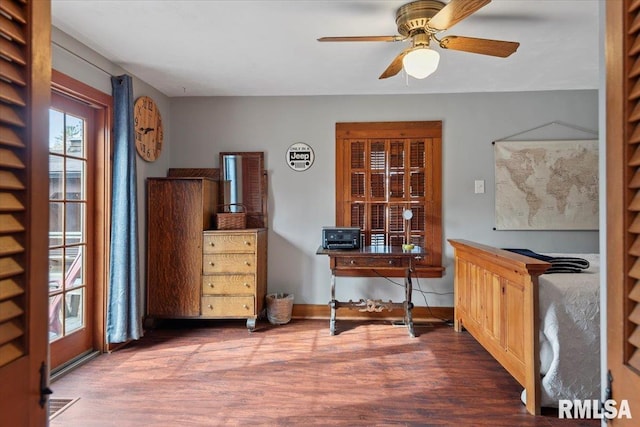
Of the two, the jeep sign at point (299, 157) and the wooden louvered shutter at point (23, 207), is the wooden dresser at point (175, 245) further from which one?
the wooden louvered shutter at point (23, 207)

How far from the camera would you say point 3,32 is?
0.57 m

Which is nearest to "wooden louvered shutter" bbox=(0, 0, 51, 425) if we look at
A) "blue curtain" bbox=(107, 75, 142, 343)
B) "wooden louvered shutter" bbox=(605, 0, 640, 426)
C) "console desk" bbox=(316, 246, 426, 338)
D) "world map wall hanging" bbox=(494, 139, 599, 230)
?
"wooden louvered shutter" bbox=(605, 0, 640, 426)

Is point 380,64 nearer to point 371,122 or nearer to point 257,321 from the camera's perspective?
point 371,122

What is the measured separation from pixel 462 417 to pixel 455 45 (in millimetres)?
2015

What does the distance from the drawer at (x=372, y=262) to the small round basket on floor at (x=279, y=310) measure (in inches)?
26.5

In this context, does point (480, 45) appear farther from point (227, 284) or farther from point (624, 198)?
point (227, 284)

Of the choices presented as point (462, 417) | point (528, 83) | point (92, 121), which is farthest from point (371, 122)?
point (462, 417)

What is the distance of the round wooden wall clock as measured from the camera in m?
3.04

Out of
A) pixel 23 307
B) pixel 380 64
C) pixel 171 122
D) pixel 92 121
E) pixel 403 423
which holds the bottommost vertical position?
pixel 403 423

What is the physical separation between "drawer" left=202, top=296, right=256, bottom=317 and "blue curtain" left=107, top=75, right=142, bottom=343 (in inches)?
21.4

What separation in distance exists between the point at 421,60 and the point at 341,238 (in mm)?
1683

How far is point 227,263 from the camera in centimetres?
313

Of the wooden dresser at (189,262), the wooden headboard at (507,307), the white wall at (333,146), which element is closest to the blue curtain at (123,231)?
the wooden dresser at (189,262)

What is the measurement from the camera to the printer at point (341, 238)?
→ 317 cm
